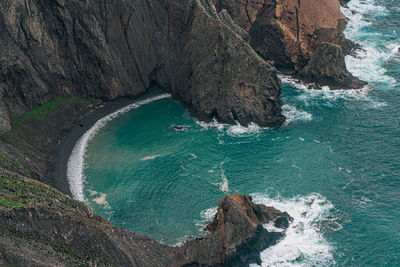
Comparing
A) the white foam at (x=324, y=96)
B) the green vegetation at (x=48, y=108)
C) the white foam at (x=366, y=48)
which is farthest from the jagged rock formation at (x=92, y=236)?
the white foam at (x=366, y=48)

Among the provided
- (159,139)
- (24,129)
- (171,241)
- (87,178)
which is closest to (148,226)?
(171,241)

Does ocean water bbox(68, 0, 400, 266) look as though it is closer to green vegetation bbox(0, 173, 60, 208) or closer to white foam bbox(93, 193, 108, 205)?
white foam bbox(93, 193, 108, 205)

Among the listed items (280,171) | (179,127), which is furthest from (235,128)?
(280,171)

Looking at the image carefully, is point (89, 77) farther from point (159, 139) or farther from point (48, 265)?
point (48, 265)

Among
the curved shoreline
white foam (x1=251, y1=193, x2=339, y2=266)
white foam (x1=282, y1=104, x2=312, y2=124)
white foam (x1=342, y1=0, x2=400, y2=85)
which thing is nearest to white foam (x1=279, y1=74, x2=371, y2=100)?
white foam (x1=282, y1=104, x2=312, y2=124)

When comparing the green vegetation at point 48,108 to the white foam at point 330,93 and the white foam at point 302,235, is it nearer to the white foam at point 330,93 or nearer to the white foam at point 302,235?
the white foam at point 302,235

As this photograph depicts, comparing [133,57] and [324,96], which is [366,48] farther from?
[133,57]

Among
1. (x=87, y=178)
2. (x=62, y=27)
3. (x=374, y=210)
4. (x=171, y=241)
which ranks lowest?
(x=374, y=210)
